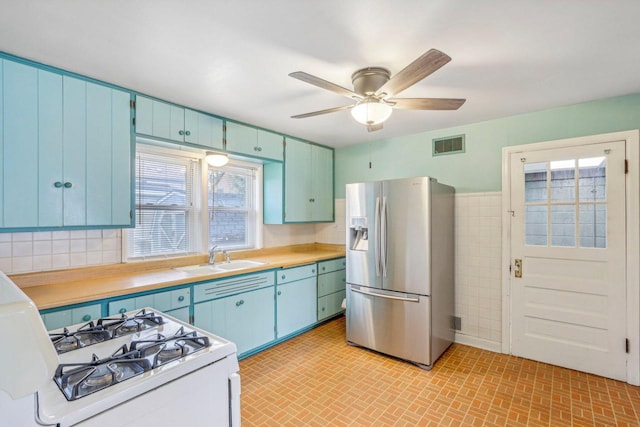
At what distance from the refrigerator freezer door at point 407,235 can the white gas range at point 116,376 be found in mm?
1931

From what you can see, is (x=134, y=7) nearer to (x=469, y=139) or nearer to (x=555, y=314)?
(x=469, y=139)

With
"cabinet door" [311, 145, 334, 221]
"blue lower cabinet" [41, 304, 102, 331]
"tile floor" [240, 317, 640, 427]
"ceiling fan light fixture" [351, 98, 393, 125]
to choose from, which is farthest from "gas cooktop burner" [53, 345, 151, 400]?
"cabinet door" [311, 145, 334, 221]

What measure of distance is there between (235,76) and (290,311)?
2396 millimetres

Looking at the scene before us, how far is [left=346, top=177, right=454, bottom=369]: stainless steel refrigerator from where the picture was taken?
8.89 feet

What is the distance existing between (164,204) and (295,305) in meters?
1.74

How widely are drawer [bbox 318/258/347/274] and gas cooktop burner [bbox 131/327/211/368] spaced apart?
2.43 metres

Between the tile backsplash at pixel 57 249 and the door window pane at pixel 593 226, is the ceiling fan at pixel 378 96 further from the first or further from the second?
the tile backsplash at pixel 57 249

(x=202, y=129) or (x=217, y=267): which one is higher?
(x=202, y=129)

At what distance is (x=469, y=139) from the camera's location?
324cm

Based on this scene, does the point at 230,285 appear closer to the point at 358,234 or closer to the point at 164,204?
the point at 164,204

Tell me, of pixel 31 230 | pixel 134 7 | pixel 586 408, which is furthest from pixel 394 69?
pixel 586 408

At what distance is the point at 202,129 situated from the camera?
2822 mm

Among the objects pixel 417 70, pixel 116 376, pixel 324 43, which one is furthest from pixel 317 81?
pixel 116 376

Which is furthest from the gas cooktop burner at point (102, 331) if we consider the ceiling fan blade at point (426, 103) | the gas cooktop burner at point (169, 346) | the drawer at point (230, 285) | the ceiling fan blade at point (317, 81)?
the ceiling fan blade at point (426, 103)
